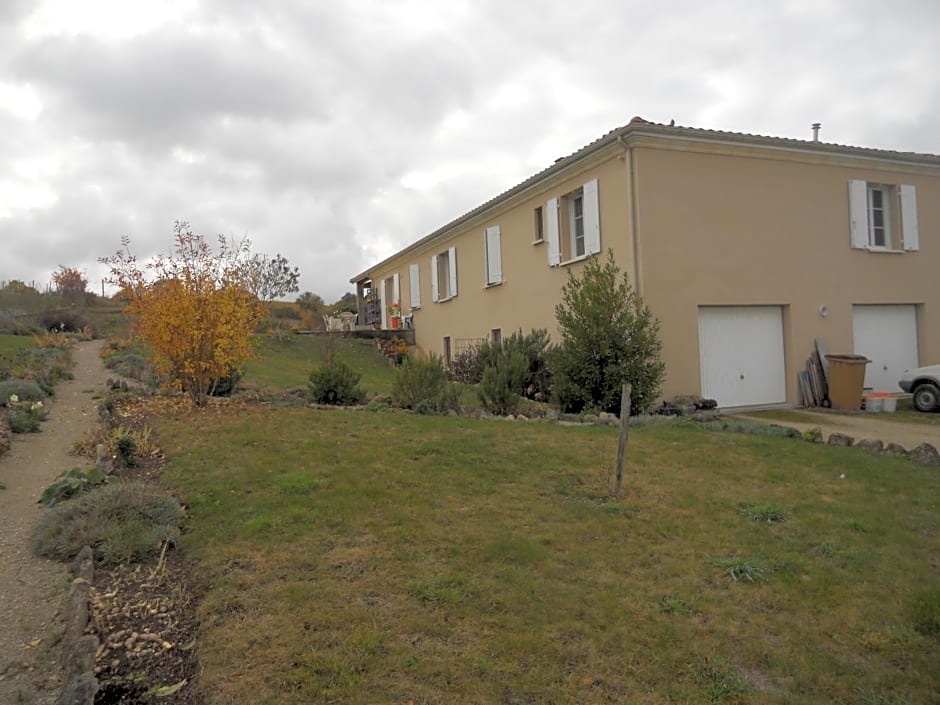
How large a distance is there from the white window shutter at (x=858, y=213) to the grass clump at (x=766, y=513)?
10.4 meters

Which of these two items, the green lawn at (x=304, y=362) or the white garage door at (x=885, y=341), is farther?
the green lawn at (x=304, y=362)

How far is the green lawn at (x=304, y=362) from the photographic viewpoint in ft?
48.2

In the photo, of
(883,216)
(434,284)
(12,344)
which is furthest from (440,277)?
(883,216)

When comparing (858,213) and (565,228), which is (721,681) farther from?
(858,213)

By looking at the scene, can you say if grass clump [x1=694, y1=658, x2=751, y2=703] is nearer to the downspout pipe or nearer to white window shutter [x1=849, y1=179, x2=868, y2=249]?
the downspout pipe

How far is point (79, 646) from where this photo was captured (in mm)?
3326

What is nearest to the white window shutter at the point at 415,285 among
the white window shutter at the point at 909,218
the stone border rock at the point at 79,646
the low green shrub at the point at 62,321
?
the low green shrub at the point at 62,321

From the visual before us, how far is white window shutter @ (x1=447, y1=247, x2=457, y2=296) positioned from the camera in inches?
788

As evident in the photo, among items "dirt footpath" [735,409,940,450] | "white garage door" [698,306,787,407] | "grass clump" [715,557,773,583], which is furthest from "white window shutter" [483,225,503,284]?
"grass clump" [715,557,773,583]

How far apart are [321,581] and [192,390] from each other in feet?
21.6

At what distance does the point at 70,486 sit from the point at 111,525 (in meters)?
1.25

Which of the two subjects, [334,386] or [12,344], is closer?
[334,386]

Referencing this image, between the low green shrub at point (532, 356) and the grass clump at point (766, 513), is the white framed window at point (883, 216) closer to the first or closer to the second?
the low green shrub at point (532, 356)

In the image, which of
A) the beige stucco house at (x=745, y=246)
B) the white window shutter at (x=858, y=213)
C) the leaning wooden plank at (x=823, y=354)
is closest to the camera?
the beige stucco house at (x=745, y=246)
